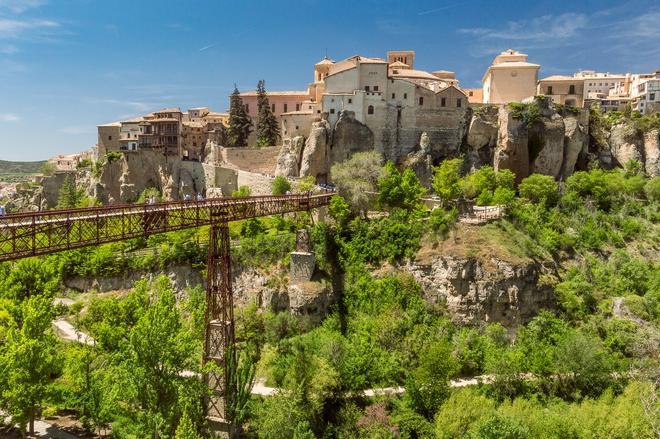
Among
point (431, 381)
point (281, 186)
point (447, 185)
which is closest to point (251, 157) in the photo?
point (281, 186)

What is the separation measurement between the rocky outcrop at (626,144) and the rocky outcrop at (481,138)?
41.3ft

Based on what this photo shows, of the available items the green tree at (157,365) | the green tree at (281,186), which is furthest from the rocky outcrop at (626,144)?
the green tree at (157,365)

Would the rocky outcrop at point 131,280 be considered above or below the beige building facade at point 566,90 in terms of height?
below

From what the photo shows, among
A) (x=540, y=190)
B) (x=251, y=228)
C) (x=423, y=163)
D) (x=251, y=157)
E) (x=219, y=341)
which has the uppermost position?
(x=251, y=157)

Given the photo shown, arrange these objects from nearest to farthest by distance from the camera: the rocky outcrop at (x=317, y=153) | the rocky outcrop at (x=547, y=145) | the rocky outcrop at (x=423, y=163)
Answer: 1. the rocky outcrop at (x=317, y=153)
2. the rocky outcrop at (x=423, y=163)
3. the rocky outcrop at (x=547, y=145)

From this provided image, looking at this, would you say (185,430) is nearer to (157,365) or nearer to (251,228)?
(157,365)

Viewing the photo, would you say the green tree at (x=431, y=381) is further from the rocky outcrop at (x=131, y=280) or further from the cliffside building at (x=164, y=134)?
the cliffside building at (x=164, y=134)

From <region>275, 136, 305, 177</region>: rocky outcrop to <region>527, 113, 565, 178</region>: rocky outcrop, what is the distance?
67.1 feet

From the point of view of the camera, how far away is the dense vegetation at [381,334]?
20.3m

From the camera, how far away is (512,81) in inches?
1953

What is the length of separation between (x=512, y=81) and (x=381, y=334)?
32727mm

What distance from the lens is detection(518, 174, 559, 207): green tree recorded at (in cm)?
3984

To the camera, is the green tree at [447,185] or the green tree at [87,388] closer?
the green tree at [87,388]

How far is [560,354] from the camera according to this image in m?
26.8
